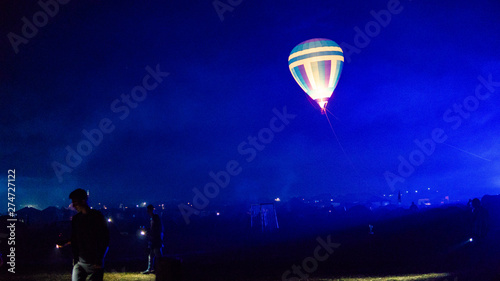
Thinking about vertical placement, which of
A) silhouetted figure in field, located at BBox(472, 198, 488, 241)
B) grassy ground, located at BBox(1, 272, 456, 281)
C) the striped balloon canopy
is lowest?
grassy ground, located at BBox(1, 272, 456, 281)

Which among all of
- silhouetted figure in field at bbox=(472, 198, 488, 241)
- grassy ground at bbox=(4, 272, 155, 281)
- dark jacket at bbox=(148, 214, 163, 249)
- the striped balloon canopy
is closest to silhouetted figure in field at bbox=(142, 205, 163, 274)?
dark jacket at bbox=(148, 214, 163, 249)

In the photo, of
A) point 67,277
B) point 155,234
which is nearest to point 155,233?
point 155,234

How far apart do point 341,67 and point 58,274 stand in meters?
22.9

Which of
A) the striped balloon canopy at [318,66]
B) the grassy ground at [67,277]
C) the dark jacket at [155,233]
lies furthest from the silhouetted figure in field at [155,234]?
the striped balloon canopy at [318,66]

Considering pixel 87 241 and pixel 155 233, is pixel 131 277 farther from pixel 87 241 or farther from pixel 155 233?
pixel 87 241

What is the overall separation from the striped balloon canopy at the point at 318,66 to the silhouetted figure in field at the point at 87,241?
22630 millimetres

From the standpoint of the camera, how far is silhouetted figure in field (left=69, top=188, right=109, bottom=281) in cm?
604

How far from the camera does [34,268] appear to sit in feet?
46.3

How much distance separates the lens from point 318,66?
26.5 m

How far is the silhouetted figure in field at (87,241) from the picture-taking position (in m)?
6.04

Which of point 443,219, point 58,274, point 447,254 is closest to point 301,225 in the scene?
point 443,219

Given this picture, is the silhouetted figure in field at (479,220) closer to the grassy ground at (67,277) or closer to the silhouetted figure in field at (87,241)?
the grassy ground at (67,277)

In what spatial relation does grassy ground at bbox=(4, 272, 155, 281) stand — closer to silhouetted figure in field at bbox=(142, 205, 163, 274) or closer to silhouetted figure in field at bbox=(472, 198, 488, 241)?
silhouetted figure in field at bbox=(142, 205, 163, 274)

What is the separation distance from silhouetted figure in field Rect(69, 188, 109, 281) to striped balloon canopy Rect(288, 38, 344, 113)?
74.2 feet
